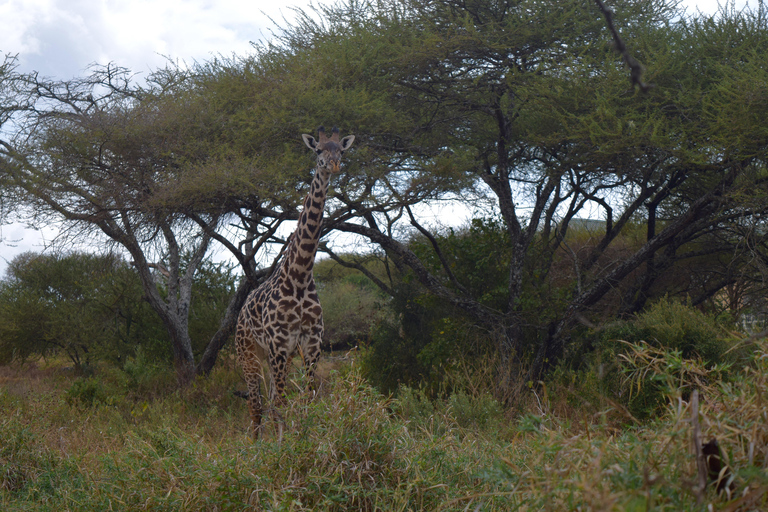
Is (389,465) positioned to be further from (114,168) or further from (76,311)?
(76,311)

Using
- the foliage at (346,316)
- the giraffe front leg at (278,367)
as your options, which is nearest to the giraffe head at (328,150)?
the giraffe front leg at (278,367)

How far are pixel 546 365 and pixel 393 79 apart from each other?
19.0 ft

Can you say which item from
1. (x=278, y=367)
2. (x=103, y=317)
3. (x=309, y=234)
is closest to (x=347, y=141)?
(x=309, y=234)

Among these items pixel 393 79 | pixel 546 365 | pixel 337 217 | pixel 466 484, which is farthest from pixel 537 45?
pixel 466 484

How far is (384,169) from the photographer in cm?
1071

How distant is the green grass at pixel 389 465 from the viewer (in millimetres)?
2137

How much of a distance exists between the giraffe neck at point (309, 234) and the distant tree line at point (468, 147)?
259 centimetres

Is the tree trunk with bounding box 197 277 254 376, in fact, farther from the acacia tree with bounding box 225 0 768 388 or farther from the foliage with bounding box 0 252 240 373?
the acacia tree with bounding box 225 0 768 388

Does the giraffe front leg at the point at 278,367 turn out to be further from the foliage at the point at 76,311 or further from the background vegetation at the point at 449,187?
the foliage at the point at 76,311

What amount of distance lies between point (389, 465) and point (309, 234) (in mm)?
3321

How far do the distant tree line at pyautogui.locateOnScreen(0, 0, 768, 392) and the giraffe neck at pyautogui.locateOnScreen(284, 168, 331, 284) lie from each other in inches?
102

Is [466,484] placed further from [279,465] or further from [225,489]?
[225,489]

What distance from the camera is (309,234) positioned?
677 centimetres

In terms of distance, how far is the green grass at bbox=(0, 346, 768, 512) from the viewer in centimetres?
214
